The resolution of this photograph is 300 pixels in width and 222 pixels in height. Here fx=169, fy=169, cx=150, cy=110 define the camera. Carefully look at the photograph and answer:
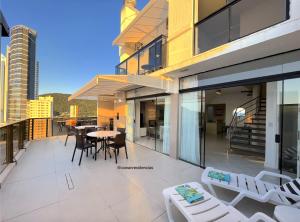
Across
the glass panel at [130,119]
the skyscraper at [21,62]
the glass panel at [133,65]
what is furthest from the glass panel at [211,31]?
the skyscraper at [21,62]

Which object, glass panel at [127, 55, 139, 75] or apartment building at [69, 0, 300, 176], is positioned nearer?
apartment building at [69, 0, 300, 176]

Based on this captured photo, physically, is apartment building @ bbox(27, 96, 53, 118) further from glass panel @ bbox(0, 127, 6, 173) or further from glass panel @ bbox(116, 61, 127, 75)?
glass panel @ bbox(0, 127, 6, 173)

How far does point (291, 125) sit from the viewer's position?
4.21m

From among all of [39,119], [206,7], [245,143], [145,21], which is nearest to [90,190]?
[245,143]

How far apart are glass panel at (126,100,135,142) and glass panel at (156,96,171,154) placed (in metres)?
2.09

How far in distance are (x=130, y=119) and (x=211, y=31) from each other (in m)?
5.95

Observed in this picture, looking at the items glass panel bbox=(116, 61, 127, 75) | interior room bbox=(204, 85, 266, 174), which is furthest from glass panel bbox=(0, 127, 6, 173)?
interior room bbox=(204, 85, 266, 174)

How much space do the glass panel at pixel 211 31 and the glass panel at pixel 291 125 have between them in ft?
7.78

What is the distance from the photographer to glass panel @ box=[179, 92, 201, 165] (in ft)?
18.3

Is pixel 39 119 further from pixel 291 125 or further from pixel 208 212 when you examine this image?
pixel 291 125

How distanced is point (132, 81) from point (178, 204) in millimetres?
3841

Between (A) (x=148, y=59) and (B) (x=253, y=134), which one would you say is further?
(A) (x=148, y=59)

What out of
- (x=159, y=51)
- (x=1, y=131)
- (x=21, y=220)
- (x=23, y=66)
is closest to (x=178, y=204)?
(x=21, y=220)

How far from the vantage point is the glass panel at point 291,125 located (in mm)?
3706
